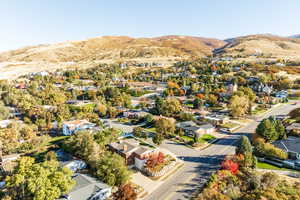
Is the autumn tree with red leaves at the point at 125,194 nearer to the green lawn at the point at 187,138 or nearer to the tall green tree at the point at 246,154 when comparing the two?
the tall green tree at the point at 246,154

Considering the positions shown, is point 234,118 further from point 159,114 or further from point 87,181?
point 87,181

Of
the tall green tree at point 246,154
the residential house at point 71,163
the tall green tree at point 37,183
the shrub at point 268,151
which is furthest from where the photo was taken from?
the shrub at point 268,151

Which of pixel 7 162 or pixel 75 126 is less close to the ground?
pixel 75 126

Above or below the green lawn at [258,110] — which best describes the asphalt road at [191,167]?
below

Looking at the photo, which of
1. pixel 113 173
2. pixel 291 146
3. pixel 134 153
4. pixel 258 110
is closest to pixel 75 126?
pixel 134 153

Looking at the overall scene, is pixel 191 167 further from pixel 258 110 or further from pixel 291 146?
pixel 258 110

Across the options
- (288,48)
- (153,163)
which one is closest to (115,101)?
(153,163)

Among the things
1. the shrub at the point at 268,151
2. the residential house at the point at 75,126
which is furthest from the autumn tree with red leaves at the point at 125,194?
the residential house at the point at 75,126
